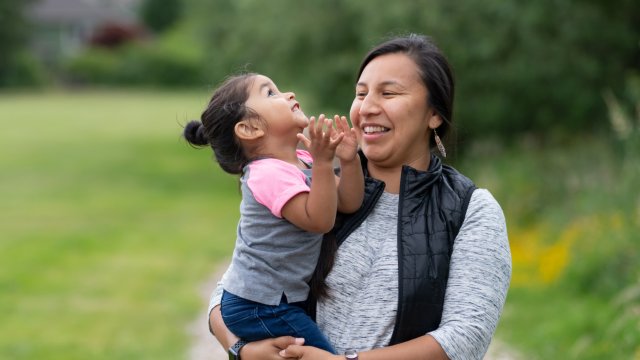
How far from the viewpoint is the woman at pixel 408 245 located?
2.55m

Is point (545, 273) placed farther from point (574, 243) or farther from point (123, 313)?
point (123, 313)

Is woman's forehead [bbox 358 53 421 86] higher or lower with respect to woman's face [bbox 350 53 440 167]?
higher

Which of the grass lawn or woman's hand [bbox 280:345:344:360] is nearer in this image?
woman's hand [bbox 280:345:344:360]

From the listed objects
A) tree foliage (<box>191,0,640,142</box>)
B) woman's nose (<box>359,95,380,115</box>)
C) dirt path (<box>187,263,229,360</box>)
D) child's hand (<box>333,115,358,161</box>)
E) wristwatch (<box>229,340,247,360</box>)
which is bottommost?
dirt path (<box>187,263,229,360</box>)

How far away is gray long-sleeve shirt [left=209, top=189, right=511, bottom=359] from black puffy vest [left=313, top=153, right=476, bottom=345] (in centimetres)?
2

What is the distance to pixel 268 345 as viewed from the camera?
2.64 metres

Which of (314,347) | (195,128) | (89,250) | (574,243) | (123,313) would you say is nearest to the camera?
(314,347)

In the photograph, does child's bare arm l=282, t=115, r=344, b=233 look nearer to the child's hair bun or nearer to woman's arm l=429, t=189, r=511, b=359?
woman's arm l=429, t=189, r=511, b=359

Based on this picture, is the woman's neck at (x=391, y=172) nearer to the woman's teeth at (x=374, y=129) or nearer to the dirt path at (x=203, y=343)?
the woman's teeth at (x=374, y=129)

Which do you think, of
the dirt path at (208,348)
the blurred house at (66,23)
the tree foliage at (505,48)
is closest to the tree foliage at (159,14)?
the blurred house at (66,23)

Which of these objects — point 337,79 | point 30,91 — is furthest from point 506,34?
point 30,91

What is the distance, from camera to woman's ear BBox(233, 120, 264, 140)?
2681 millimetres

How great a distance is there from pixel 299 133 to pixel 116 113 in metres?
39.3

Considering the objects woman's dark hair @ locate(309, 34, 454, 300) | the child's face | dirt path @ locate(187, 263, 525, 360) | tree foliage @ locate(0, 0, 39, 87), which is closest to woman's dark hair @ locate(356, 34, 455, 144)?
woman's dark hair @ locate(309, 34, 454, 300)
